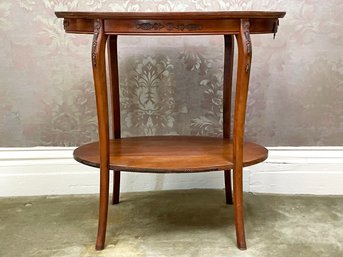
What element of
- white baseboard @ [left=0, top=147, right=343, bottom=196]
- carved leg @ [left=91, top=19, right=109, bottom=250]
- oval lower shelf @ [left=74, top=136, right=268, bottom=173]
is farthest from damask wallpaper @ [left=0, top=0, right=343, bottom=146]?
carved leg @ [left=91, top=19, right=109, bottom=250]

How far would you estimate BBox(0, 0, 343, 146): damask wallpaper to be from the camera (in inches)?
64.1

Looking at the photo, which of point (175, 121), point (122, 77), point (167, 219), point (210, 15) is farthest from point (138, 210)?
point (210, 15)

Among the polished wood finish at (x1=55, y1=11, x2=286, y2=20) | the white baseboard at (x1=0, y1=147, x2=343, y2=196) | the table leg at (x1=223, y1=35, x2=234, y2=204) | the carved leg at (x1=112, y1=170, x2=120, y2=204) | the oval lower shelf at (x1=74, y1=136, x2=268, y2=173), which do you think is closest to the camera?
the polished wood finish at (x1=55, y1=11, x2=286, y2=20)

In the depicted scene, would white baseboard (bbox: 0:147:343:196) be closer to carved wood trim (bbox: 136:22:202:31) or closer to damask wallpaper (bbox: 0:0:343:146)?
damask wallpaper (bbox: 0:0:343:146)

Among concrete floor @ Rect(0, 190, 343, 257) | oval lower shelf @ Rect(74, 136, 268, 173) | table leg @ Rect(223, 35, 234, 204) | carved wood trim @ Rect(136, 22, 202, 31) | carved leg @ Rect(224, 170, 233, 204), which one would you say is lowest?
concrete floor @ Rect(0, 190, 343, 257)

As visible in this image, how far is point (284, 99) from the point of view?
170 centimetres

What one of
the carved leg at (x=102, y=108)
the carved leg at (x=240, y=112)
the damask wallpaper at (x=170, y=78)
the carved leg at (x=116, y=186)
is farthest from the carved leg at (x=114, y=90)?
the carved leg at (x=240, y=112)

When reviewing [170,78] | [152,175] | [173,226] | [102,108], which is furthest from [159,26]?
[152,175]

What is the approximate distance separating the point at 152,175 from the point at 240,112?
2.16 feet

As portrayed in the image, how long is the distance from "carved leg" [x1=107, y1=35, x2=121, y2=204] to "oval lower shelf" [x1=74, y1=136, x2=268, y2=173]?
0.27 feet

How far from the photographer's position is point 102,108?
122 cm

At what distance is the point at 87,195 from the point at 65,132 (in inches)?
10.7

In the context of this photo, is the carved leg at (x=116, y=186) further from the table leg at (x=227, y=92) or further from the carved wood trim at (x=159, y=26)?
the carved wood trim at (x=159, y=26)

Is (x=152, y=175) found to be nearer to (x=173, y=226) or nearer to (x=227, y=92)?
(x=173, y=226)
